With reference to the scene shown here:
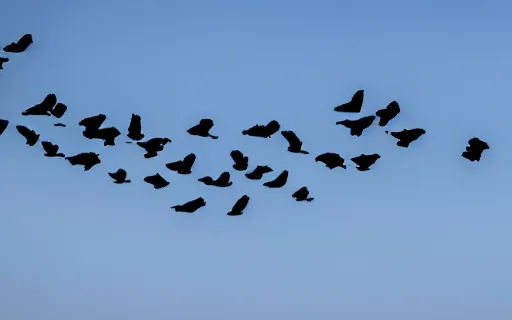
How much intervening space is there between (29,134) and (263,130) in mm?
6903

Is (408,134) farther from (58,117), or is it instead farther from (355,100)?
(58,117)

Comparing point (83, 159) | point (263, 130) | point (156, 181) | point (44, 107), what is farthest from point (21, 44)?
point (263, 130)

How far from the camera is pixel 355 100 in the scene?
19.5 metres

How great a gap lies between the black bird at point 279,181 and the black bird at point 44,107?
662 centimetres

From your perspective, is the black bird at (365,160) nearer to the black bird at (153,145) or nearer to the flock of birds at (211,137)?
the flock of birds at (211,137)

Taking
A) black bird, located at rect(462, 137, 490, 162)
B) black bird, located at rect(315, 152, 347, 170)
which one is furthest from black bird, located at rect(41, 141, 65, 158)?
black bird, located at rect(462, 137, 490, 162)

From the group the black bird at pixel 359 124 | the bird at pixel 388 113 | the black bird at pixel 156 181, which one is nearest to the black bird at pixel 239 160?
the black bird at pixel 156 181

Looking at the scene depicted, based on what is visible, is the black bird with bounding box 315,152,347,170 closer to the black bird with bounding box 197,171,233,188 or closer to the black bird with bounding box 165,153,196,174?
the black bird with bounding box 197,171,233,188

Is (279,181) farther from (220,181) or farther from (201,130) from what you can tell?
(201,130)

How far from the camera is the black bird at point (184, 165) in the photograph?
19922mm

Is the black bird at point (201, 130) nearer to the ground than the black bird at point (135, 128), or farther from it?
farther from it

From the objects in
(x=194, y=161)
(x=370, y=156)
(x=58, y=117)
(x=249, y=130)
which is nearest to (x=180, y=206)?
(x=194, y=161)

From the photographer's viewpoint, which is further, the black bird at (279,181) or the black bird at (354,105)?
the black bird at (279,181)

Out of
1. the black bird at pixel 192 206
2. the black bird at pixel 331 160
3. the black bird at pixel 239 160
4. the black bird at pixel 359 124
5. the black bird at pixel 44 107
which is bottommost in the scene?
the black bird at pixel 192 206
